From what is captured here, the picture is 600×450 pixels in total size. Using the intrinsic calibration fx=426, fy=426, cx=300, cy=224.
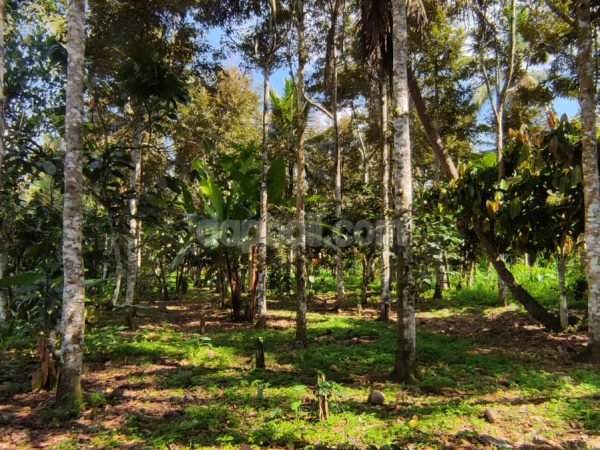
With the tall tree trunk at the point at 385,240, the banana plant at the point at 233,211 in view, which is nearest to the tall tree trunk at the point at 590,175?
the tall tree trunk at the point at 385,240

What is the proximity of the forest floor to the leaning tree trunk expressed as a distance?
0.41 m

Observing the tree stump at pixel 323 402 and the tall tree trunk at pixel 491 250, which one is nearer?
the tree stump at pixel 323 402

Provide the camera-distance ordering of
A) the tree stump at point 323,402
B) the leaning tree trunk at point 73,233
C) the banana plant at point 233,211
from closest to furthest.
Result: 1. the tree stump at point 323,402
2. the leaning tree trunk at point 73,233
3. the banana plant at point 233,211

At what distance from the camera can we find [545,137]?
6645 mm

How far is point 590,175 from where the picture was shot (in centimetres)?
598

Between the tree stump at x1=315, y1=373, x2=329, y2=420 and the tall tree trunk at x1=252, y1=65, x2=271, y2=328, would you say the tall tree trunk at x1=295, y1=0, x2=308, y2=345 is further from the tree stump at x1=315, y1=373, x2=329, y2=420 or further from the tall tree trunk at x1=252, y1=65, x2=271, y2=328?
the tree stump at x1=315, y1=373, x2=329, y2=420

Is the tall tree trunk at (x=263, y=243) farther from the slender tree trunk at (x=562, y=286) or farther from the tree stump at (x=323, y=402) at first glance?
the slender tree trunk at (x=562, y=286)

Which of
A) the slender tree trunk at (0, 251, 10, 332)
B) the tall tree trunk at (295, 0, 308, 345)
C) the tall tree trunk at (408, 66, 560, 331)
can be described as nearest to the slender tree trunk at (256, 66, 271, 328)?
the tall tree trunk at (295, 0, 308, 345)

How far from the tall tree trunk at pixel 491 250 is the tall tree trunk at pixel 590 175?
2.10 metres

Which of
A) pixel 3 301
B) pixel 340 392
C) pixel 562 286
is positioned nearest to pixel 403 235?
pixel 340 392

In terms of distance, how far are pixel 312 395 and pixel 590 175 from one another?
4.86 m

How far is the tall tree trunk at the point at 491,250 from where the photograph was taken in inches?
312

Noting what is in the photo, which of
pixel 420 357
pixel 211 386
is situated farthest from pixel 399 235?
pixel 211 386

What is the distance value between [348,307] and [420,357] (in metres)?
5.83
